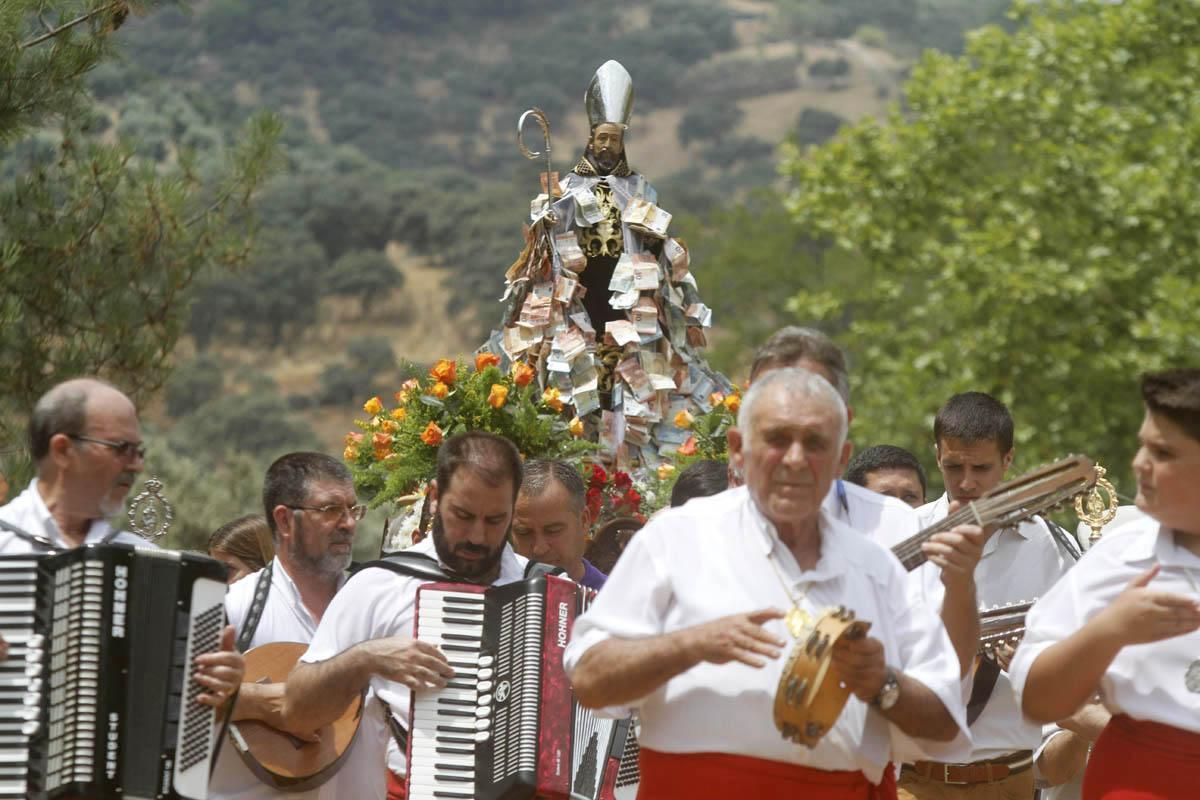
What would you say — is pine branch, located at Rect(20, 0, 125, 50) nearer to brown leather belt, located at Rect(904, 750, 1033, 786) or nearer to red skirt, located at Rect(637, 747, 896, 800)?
brown leather belt, located at Rect(904, 750, 1033, 786)

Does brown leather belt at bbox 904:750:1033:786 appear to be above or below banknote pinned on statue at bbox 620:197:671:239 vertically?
below

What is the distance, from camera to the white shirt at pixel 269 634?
7.58m

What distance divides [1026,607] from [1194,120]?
→ 22346mm

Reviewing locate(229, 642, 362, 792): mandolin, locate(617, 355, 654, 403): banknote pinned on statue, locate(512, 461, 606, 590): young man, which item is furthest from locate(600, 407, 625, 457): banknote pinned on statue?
locate(229, 642, 362, 792): mandolin

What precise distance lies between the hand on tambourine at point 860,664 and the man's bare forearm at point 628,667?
36 cm

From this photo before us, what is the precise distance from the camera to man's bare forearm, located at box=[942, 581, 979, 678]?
5.89 metres

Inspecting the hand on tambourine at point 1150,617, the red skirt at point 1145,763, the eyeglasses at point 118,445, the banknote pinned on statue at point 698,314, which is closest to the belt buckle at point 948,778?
the red skirt at point 1145,763

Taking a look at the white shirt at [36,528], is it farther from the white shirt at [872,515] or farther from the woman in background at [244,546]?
the woman in background at [244,546]

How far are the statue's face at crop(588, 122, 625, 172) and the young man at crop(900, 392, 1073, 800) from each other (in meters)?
4.26

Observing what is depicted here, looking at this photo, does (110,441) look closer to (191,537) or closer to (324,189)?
(191,537)

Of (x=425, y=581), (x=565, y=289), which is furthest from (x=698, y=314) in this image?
(x=425, y=581)

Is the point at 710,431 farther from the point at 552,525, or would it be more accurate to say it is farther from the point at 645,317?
the point at 552,525

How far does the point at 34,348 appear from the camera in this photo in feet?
45.6

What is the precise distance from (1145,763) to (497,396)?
17.2 feet
